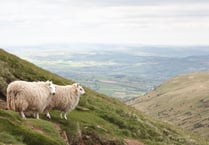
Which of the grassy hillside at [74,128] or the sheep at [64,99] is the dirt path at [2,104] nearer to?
the grassy hillside at [74,128]

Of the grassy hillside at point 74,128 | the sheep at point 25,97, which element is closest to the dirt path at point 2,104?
the grassy hillside at point 74,128

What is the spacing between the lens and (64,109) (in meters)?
28.9

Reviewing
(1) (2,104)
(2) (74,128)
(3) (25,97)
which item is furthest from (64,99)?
(3) (25,97)

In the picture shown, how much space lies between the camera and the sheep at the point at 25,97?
23.9 meters

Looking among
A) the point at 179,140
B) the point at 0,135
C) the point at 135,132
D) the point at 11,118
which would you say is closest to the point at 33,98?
the point at 11,118

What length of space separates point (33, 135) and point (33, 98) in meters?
4.48

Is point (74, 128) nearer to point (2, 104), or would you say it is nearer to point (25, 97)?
point (25, 97)

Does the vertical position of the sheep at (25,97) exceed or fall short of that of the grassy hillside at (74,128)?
it exceeds it

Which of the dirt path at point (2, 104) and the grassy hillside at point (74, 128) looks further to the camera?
the dirt path at point (2, 104)

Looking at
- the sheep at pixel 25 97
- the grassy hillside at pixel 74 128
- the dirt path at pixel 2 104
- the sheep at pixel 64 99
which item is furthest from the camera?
the sheep at pixel 64 99

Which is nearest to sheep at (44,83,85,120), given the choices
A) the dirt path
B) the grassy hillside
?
the grassy hillside

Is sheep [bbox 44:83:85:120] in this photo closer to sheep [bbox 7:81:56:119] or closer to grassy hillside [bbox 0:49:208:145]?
grassy hillside [bbox 0:49:208:145]

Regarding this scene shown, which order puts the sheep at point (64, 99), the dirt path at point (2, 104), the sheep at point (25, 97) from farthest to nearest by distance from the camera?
the sheep at point (64, 99) < the dirt path at point (2, 104) < the sheep at point (25, 97)

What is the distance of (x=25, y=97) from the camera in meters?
24.1
